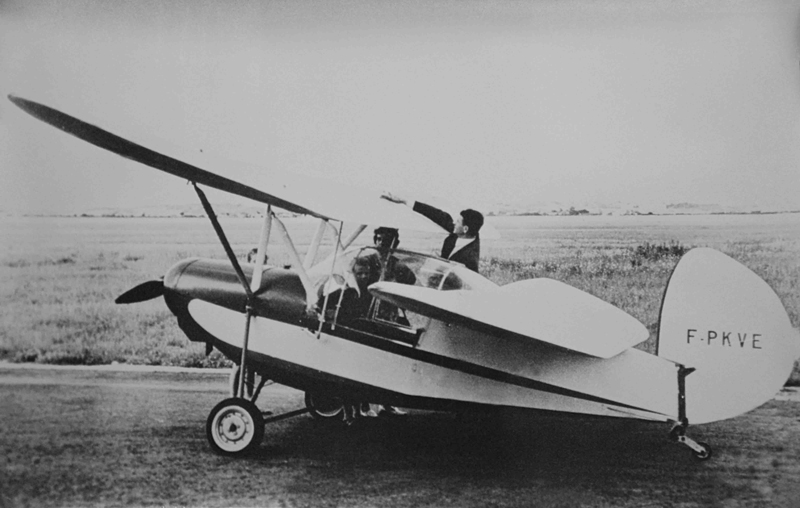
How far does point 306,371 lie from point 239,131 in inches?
52.3

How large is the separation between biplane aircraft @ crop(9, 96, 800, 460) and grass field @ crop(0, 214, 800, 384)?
7.8 inches

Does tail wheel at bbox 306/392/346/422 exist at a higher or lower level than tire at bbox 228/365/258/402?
lower

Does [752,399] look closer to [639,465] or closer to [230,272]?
[639,465]

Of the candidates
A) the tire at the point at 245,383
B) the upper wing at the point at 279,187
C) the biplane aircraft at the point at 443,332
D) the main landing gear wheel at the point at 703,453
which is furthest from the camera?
the tire at the point at 245,383

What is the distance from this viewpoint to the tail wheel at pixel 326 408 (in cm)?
334

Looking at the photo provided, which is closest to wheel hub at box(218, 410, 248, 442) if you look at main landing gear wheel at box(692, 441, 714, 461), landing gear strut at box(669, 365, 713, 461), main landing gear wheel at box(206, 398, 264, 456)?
main landing gear wheel at box(206, 398, 264, 456)

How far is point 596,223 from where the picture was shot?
10.6ft

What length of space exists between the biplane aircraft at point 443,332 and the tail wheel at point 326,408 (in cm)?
41

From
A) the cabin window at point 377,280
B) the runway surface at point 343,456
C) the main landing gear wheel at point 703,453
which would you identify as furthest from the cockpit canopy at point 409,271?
the main landing gear wheel at point 703,453

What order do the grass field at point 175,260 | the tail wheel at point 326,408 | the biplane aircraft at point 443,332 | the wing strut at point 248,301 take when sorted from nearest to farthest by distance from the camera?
the biplane aircraft at point 443,332, the wing strut at point 248,301, the grass field at point 175,260, the tail wheel at point 326,408

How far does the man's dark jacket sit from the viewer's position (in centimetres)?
315

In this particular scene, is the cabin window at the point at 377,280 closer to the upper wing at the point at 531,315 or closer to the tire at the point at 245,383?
the upper wing at the point at 531,315

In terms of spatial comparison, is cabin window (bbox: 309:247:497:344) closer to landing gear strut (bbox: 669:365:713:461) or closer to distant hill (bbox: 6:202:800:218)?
distant hill (bbox: 6:202:800:218)

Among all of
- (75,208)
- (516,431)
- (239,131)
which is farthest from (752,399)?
(75,208)
